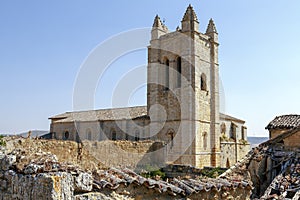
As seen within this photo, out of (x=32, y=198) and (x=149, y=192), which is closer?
(x=32, y=198)

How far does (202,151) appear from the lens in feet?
87.4

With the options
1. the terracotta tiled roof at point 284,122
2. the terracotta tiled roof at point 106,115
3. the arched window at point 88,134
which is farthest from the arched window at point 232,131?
the arched window at point 88,134

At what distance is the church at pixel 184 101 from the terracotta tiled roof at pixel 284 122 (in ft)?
22.0

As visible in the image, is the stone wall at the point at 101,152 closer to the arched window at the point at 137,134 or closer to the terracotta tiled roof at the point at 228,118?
the arched window at the point at 137,134

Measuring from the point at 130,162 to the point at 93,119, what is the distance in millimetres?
18044

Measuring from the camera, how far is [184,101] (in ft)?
87.4

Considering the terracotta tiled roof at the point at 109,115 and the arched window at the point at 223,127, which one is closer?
the terracotta tiled roof at the point at 109,115

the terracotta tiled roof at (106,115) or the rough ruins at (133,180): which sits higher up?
the terracotta tiled roof at (106,115)

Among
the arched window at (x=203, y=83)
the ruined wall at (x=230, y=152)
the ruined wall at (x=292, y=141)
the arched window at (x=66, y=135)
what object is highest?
the arched window at (x=203, y=83)

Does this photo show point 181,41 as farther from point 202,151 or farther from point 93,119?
point 93,119

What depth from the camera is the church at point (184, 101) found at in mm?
26219

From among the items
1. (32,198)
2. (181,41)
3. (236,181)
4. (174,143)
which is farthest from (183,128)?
(32,198)

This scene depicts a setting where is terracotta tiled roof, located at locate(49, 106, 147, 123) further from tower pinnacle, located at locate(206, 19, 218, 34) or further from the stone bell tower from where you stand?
tower pinnacle, located at locate(206, 19, 218, 34)

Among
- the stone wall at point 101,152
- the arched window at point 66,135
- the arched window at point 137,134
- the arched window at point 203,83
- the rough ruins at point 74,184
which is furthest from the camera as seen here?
the arched window at point 66,135
